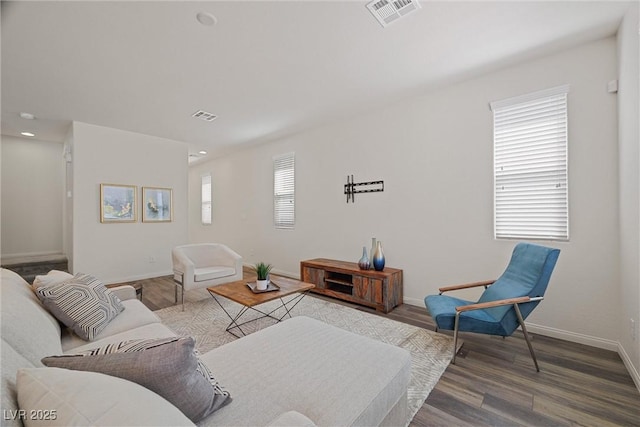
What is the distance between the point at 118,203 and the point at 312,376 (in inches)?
209

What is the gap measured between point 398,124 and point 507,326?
274cm

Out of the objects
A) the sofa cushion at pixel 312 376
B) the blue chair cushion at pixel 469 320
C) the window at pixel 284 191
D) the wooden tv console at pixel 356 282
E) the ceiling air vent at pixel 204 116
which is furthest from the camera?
the window at pixel 284 191

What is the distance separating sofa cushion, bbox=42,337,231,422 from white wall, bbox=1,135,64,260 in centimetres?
712

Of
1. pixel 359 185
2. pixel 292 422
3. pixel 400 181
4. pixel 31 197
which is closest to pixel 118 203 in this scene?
pixel 31 197

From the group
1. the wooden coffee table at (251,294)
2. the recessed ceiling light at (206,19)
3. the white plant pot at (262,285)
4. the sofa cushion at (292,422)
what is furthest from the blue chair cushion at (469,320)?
the recessed ceiling light at (206,19)

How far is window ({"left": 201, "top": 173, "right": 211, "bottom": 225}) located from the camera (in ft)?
25.1

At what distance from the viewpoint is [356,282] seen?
3625 mm

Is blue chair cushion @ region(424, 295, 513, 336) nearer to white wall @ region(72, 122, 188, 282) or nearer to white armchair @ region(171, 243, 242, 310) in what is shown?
white armchair @ region(171, 243, 242, 310)

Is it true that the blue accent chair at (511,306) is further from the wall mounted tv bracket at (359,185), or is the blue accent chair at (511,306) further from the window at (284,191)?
the window at (284,191)

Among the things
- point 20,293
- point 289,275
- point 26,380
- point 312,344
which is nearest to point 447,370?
point 312,344

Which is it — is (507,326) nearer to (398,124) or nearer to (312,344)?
(312,344)

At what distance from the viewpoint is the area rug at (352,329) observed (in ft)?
6.79

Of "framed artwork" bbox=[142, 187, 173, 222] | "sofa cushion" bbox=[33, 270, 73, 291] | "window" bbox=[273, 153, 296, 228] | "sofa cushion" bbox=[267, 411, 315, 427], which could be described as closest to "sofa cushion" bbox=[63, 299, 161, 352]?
"sofa cushion" bbox=[33, 270, 73, 291]

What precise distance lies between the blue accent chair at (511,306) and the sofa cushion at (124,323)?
2199 millimetres
